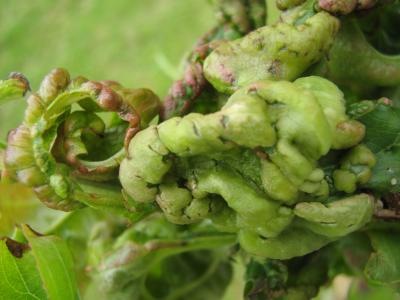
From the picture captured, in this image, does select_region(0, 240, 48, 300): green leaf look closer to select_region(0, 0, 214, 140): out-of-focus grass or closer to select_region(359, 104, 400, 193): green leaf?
select_region(359, 104, 400, 193): green leaf

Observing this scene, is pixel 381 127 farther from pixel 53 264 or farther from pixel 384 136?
pixel 53 264

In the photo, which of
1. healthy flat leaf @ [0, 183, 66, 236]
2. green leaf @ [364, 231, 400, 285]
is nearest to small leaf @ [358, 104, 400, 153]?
green leaf @ [364, 231, 400, 285]

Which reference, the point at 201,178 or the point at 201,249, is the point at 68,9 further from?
the point at 201,178

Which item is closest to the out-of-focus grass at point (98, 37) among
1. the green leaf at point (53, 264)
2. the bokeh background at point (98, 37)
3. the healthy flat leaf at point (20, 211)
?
the bokeh background at point (98, 37)

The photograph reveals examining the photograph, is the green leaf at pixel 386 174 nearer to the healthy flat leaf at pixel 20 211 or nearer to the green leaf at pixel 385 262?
the green leaf at pixel 385 262

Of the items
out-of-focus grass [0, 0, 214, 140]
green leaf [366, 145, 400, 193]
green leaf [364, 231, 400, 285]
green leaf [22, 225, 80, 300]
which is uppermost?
green leaf [22, 225, 80, 300]

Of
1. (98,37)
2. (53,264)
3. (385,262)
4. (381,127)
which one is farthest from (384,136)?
(98,37)
